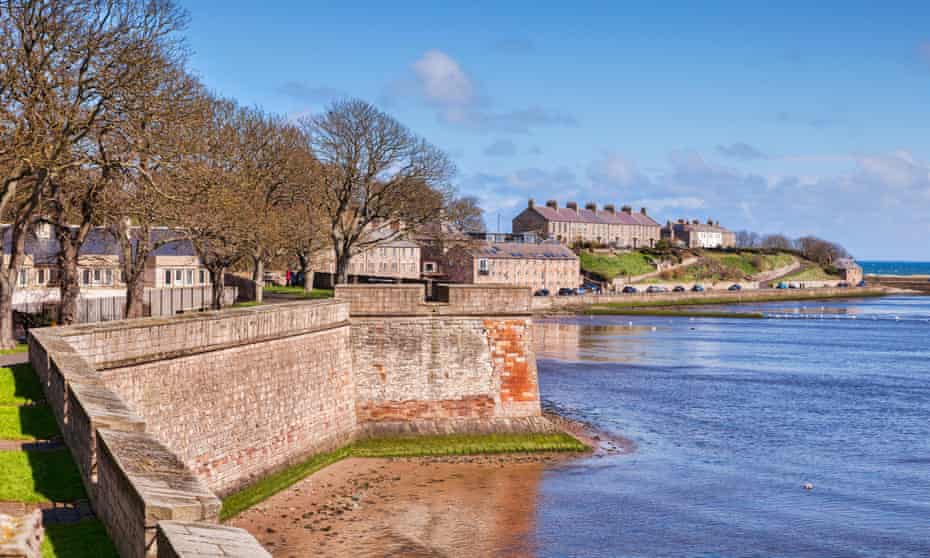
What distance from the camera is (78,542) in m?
9.67

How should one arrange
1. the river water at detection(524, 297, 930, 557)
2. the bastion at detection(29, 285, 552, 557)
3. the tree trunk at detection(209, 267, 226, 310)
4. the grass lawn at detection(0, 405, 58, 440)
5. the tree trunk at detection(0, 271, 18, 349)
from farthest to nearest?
the tree trunk at detection(209, 267, 226, 310)
the tree trunk at detection(0, 271, 18, 349)
the river water at detection(524, 297, 930, 557)
the grass lawn at detection(0, 405, 58, 440)
the bastion at detection(29, 285, 552, 557)

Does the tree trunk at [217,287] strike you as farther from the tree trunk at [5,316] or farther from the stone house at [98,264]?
the tree trunk at [5,316]

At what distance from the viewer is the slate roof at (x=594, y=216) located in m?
159

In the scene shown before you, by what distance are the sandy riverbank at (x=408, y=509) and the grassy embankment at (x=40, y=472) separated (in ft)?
24.1

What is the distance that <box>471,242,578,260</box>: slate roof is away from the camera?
4365 inches

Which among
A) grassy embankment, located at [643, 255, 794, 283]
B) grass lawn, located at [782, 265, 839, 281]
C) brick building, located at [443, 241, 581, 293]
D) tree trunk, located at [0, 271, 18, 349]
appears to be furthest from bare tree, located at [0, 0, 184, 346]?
grass lawn, located at [782, 265, 839, 281]

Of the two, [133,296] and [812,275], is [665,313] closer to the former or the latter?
[812,275]

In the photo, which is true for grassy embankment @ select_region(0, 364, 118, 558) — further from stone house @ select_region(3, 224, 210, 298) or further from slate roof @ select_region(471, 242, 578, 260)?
slate roof @ select_region(471, 242, 578, 260)

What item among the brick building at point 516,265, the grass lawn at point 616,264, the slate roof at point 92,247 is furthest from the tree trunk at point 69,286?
the grass lawn at point 616,264

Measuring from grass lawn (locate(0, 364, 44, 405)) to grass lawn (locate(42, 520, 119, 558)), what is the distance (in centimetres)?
764

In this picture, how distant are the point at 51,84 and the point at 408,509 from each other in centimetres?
1523

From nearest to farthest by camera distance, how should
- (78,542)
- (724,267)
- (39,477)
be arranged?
(78,542)
(39,477)
(724,267)

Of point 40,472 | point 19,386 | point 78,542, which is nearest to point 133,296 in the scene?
point 19,386

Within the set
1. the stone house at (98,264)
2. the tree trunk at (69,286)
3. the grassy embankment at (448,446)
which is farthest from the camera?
the stone house at (98,264)
